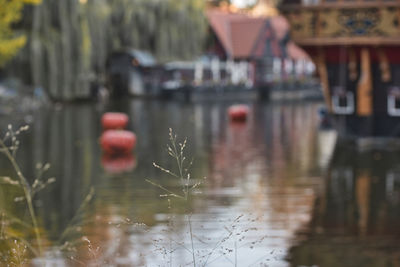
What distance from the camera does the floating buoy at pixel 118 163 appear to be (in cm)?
1856

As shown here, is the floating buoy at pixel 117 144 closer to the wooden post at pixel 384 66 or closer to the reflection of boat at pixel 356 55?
the reflection of boat at pixel 356 55

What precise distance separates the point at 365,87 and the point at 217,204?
40.1 ft

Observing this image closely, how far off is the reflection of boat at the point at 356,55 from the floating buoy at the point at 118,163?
6.41 meters

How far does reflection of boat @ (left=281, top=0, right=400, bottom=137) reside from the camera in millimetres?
23531

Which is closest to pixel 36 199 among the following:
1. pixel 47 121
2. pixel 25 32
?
pixel 47 121

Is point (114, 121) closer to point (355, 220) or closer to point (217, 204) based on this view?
point (217, 204)

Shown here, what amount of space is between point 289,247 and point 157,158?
11.5 m

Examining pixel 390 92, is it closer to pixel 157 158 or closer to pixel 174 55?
pixel 157 158

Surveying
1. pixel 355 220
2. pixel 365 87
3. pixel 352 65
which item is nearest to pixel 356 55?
pixel 352 65

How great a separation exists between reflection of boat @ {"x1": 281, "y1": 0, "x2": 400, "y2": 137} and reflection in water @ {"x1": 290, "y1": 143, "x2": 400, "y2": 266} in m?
4.79

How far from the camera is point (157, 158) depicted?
21.1 m

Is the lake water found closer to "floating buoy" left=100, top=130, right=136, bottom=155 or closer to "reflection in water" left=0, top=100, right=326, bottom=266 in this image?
"reflection in water" left=0, top=100, right=326, bottom=266

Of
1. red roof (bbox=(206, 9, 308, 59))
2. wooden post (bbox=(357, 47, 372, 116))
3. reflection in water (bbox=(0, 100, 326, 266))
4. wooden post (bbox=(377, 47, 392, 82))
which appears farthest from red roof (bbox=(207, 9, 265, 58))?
wooden post (bbox=(377, 47, 392, 82))

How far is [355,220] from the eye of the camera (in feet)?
39.5
